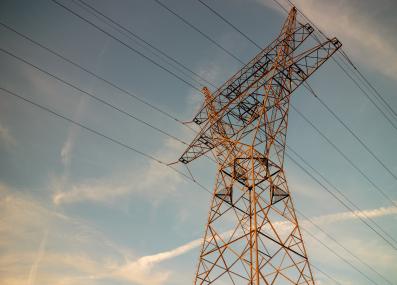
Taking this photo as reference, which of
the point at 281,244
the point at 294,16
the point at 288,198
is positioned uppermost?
the point at 294,16

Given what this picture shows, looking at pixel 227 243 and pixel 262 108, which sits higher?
pixel 262 108

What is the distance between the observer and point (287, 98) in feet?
53.3

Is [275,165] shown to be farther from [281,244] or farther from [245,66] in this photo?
[245,66]

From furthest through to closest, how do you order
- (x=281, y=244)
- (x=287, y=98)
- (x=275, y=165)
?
1. (x=287, y=98)
2. (x=275, y=165)
3. (x=281, y=244)

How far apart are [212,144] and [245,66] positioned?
15.9ft

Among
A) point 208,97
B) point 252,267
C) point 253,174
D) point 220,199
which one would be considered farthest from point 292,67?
point 252,267

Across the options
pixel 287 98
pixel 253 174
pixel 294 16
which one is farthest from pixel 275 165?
pixel 294 16

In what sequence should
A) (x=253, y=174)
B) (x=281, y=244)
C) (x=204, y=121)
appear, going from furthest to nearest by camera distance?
(x=204, y=121)
(x=253, y=174)
(x=281, y=244)

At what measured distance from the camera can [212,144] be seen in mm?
17438

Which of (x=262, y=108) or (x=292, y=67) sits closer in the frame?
(x=262, y=108)

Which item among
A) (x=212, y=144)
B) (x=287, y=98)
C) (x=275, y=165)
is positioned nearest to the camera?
(x=275, y=165)

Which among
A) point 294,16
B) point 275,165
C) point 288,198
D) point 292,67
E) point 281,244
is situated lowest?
point 281,244

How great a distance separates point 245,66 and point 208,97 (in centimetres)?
302

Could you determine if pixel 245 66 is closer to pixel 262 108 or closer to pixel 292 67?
pixel 292 67
